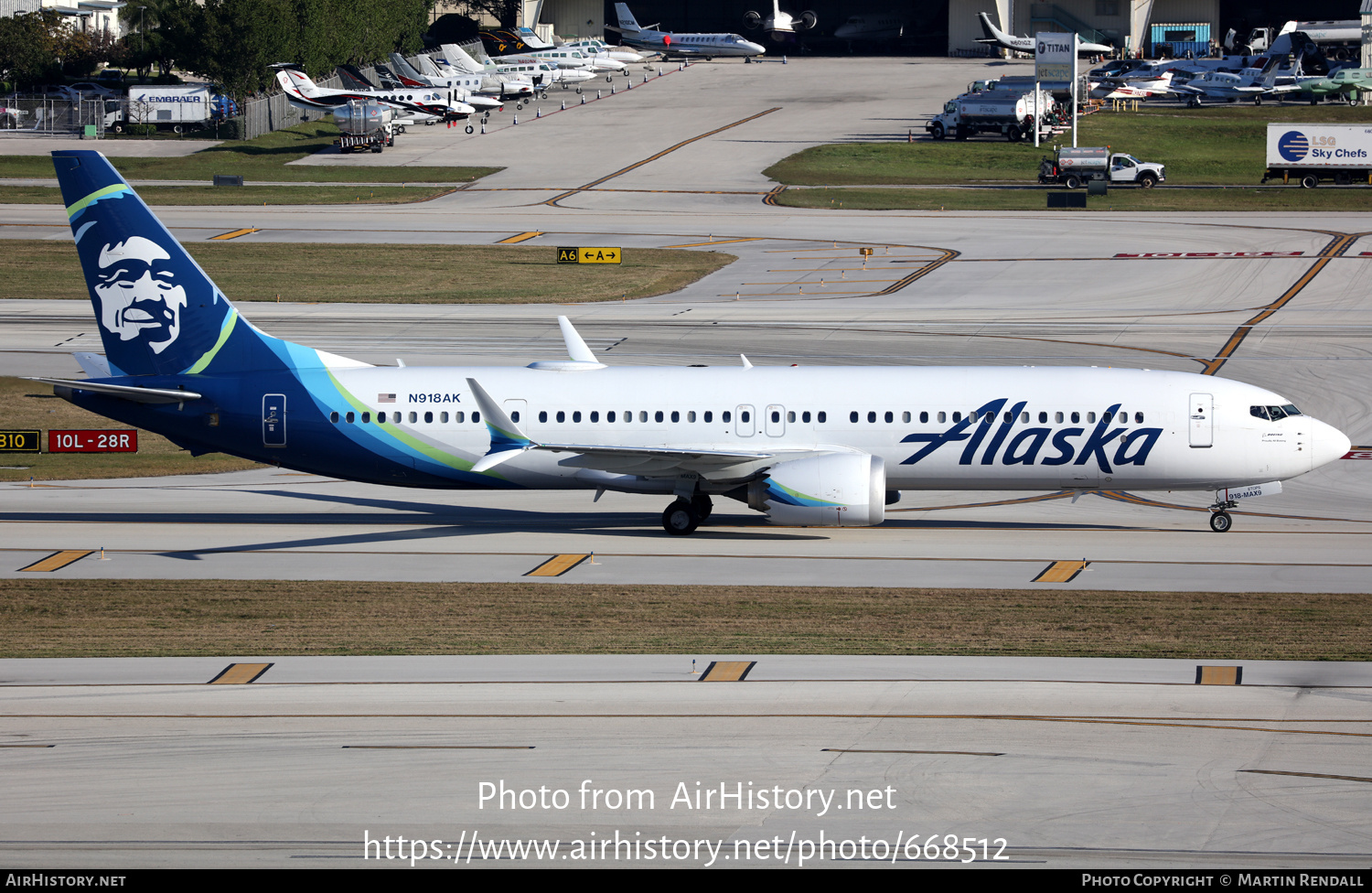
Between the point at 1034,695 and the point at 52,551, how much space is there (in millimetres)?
23203

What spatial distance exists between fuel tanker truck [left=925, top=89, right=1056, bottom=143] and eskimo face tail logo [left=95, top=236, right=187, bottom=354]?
94.0 meters

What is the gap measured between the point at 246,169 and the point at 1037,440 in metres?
90.1

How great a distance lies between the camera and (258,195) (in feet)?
337

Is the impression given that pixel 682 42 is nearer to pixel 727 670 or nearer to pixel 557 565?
pixel 557 565

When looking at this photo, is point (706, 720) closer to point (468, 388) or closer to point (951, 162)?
point (468, 388)

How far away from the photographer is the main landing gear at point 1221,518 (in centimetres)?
3716

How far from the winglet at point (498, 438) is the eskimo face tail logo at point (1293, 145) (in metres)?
84.2

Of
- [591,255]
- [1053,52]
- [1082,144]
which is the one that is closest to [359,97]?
[591,255]

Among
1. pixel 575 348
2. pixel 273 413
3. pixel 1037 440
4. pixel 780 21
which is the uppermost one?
pixel 780 21

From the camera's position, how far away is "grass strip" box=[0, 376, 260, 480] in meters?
44.5

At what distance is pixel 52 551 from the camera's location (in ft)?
114

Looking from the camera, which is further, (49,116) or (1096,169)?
(49,116)

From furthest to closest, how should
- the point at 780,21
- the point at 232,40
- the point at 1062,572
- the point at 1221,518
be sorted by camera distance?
the point at 780,21 < the point at 232,40 < the point at 1221,518 < the point at 1062,572
